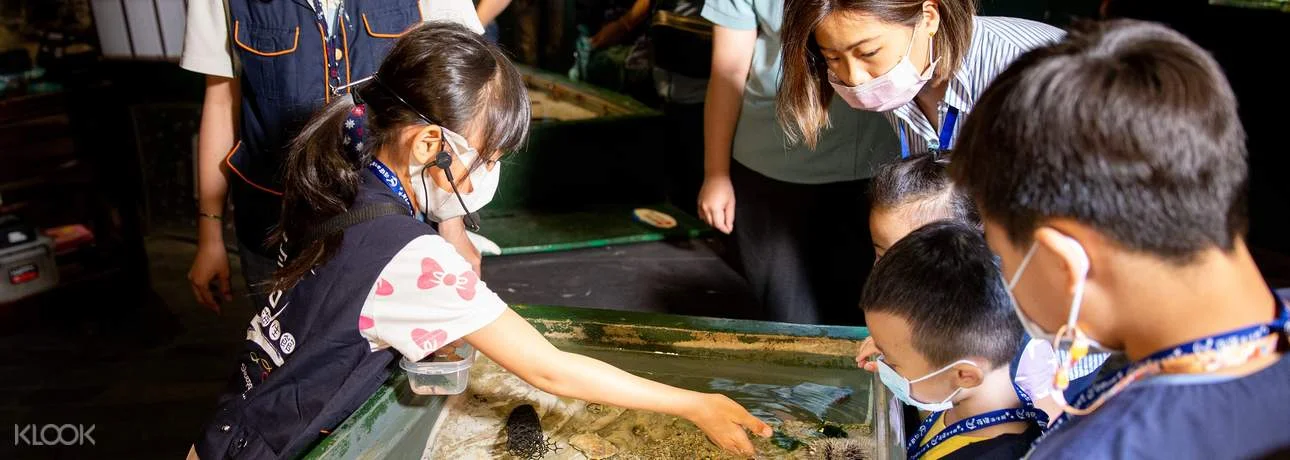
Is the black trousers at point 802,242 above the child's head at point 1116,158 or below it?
below

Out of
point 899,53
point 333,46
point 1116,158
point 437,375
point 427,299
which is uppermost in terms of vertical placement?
point 1116,158

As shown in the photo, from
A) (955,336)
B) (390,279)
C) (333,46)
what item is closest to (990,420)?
(955,336)

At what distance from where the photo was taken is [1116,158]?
0.82 metres

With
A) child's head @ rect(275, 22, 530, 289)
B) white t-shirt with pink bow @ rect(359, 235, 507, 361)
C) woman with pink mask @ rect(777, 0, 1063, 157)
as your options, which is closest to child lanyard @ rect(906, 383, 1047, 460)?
woman with pink mask @ rect(777, 0, 1063, 157)

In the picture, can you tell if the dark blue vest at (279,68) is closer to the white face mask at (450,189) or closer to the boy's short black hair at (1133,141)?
the white face mask at (450,189)

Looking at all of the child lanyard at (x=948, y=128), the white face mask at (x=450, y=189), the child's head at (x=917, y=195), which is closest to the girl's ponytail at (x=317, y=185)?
the white face mask at (x=450, y=189)

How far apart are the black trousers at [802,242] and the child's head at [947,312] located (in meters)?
0.83

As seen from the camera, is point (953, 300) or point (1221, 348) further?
point (953, 300)

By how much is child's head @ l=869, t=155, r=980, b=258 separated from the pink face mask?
4.6 inches

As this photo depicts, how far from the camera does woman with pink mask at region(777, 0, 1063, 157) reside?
1.59 meters

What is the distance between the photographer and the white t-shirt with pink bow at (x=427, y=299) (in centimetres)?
137

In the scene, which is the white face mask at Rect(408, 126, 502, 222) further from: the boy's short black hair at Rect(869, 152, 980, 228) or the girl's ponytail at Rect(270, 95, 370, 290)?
the boy's short black hair at Rect(869, 152, 980, 228)

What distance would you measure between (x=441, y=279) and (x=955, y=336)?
766mm

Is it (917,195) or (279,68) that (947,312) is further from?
(279,68)
